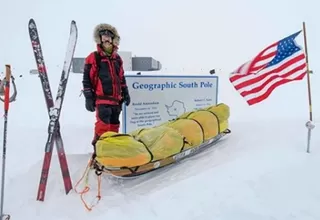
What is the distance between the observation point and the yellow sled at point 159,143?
2.73 metres

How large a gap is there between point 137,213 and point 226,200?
0.74 metres

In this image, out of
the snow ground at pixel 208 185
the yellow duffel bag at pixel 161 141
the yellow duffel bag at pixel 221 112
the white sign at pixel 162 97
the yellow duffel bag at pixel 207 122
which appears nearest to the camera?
the snow ground at pixel 208 185

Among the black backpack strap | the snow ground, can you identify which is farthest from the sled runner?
the black backpack strap

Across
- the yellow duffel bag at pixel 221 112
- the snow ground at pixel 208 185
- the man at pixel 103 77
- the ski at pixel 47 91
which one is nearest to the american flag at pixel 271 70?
the yellow duffel bag at pixel 221 112

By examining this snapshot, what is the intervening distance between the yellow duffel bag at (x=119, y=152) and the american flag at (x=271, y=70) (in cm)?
165

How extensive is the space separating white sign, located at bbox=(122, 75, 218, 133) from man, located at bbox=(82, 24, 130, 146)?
0.93 meters

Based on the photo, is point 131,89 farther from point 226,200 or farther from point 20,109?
point 20,109

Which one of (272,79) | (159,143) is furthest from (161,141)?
(272,79)

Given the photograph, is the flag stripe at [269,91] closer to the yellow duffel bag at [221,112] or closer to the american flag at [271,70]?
the american flag at [271,70]

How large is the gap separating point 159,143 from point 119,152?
20.3 inches

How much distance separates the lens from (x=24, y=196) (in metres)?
2.78

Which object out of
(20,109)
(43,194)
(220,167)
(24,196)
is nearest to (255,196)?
(220,167)

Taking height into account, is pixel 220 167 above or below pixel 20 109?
below

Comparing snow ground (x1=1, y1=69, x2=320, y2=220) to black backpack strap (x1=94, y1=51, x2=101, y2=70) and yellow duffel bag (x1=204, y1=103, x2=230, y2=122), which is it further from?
black backpack strap (x1=94, y1=51, x2=101, y2=70)
